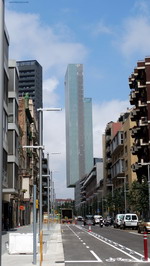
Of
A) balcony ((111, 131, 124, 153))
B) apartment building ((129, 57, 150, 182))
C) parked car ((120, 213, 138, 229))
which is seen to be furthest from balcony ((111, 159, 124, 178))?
parked car ((120, 213, 138, 229))

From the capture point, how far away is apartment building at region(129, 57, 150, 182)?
7750 centimetres

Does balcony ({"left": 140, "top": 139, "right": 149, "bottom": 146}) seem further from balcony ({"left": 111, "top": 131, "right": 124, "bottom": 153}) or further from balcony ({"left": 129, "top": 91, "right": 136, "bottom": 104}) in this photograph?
balcony ({"left": 111, "top": 131, "right": 124, "bottom": 153})

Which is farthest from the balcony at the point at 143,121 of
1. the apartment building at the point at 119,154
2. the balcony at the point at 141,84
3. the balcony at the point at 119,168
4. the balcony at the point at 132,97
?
the balcony at the point at 119,168

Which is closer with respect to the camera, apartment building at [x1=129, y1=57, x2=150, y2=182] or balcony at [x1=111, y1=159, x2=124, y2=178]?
apartment building at [x1=129, y1=57, x2=150, y2=182]

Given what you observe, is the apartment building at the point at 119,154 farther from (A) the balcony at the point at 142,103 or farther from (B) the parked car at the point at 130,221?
(B) the parked car at the point at 130,221

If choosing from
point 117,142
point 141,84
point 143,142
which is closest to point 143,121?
Answer: point 143,142

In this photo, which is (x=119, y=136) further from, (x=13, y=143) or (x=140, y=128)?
(x=13, y=143)

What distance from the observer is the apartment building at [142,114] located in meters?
77.5

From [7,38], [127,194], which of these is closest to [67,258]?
[7,38]

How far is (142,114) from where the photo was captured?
269 ft

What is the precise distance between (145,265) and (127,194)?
2588 inches

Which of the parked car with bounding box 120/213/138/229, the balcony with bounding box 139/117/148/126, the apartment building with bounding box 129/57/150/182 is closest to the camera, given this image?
the parked car with bounding box 120/213/138/229

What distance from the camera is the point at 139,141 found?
3219 inches

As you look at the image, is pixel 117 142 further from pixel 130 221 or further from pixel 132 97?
pixel 130 221
